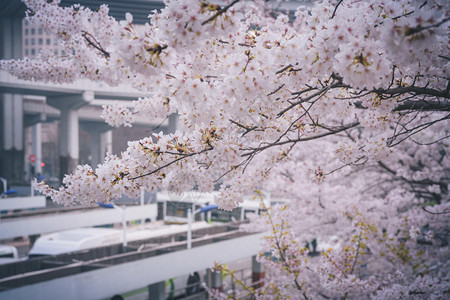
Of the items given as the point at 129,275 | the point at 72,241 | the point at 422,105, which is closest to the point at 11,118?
the point at 72,241

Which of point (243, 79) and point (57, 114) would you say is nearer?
point (243, 79)

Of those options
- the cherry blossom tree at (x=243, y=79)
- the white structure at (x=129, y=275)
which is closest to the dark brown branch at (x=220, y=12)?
the cherry blossom tree at (x=243, y=79)

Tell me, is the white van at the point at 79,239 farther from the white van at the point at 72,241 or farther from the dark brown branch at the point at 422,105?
the dark brown branch at the point at 422,105

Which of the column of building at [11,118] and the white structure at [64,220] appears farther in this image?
the white structure at [64,220]

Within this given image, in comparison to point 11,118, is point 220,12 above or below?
below

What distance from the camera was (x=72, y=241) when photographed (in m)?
11.1

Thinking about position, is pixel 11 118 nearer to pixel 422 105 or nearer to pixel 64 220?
pixel 64 220

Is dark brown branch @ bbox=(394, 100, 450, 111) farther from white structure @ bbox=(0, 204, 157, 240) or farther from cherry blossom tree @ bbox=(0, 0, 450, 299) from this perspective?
white structure @ bbox=(0, 204, 157, 240)

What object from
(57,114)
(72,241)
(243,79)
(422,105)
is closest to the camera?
(243,79)

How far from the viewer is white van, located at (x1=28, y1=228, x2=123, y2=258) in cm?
1072

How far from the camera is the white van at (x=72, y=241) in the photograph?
10.7 meters

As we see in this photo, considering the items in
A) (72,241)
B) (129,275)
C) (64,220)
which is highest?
(64,220)

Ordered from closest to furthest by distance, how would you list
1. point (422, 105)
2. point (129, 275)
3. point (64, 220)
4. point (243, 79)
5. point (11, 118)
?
point (243, 79)
point (422, 105)
point (129, 275)
point (64, 220)
point (11, 118)

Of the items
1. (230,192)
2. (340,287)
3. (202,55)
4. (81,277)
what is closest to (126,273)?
Result: (81,277)
